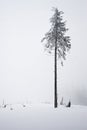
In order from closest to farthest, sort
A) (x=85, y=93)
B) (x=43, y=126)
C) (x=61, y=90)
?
1. (x=43, y=126)
2. (x=85, y=93)
3. (x=61, y=90)

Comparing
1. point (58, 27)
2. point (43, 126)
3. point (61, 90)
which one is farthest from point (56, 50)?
point (61, 90)

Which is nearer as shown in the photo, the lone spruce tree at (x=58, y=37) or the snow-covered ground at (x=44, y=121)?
the snow-covered ground at (x=44, y=121)

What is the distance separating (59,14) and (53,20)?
1.17 m

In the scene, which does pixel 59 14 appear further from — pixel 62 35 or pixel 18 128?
pixel 18 128

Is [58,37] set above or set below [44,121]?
above

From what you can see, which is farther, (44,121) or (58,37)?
(58,37)

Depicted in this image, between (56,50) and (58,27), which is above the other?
(58,27)

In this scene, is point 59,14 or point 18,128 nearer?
point 18,128

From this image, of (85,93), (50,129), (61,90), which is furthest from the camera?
(61,90)

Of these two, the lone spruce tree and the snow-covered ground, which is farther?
the lone spruce tree

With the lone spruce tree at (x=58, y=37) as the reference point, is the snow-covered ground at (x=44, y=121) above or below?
below

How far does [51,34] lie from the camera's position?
21406 mm

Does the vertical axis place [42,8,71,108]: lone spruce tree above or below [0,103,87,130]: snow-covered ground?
above

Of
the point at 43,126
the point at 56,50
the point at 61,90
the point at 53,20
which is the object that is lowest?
the point at 61,90
